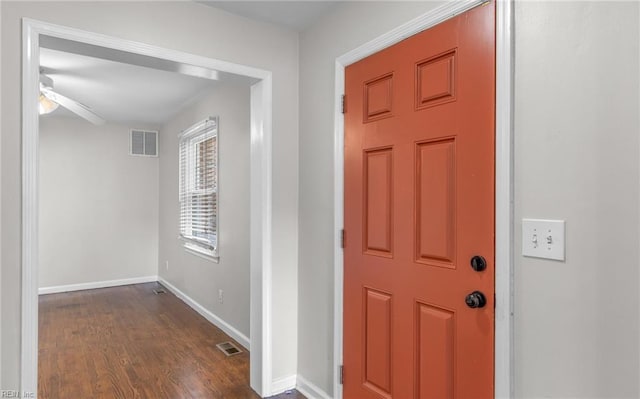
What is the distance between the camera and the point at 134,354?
10.2 feet

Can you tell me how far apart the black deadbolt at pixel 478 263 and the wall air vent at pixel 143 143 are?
5543 millimetres

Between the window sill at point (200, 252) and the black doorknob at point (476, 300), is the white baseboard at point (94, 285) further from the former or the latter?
the black doorknob at point (476, 300)

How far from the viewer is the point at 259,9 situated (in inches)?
87.1

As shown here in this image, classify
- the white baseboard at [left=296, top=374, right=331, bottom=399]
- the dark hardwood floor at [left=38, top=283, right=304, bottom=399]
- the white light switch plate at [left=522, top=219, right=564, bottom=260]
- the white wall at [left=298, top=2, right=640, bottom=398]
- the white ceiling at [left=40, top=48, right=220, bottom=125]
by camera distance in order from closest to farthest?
1. the white wall at [left=298, top=2, right=640, bottom=398]
2. the white light switch plate at [left=522, top=219, right=564, bottom=260]
3. the white baseboard at [left=296, top=374, right=331, bottom=399]
4. the dark hardwood floor at [left=38, top=283, right=304, bottom=399]
5. the white ceiling at [left=40, top=48, right=220, bottom=125]

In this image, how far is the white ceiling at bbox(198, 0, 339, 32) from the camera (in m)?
2.15

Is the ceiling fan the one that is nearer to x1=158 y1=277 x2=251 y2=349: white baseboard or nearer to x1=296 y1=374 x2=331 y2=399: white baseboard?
x1=158 y1=277 x2=251 y2=349: white baseboard

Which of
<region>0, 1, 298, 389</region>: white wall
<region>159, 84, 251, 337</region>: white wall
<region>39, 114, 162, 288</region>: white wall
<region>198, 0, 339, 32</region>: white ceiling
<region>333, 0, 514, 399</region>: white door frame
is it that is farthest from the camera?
<region>39, 114, 162, 288</region>: white wall

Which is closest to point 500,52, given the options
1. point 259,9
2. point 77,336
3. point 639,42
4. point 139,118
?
point 639,42

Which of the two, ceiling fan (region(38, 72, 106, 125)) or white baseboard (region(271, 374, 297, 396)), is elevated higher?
ceiling fan (region(38, 72, 106, 125))

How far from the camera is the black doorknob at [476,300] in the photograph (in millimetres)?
1396

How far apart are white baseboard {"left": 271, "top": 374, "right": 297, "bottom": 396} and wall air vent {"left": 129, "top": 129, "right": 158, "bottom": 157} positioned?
14.9 feet

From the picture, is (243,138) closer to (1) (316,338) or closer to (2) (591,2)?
(1) (316,338)

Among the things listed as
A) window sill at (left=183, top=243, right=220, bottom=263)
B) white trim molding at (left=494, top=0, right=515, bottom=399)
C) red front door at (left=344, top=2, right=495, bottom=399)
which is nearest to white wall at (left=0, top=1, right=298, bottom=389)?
red front door at (left=344, top=2, right=495, bottom=399)

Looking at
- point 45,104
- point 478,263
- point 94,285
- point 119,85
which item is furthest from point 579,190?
point 94,285
